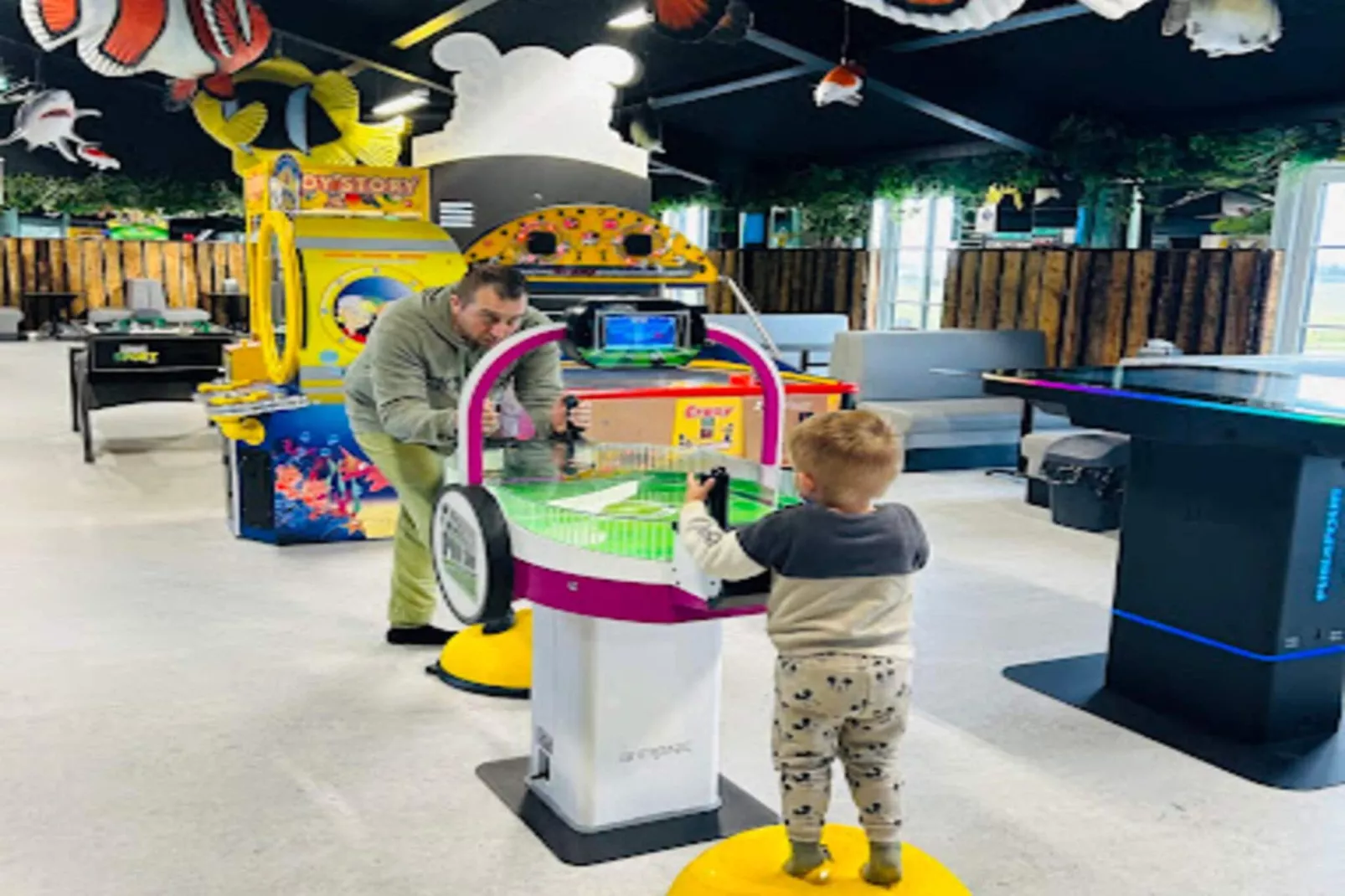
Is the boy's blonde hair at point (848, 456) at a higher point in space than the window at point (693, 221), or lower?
lower

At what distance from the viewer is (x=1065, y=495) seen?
21.9ft

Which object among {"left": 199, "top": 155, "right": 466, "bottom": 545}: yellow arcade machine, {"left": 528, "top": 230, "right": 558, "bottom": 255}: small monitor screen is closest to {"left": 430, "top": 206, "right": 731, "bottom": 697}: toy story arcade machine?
{"left": 528, "top": 230, "right": 558, "bottom": 255}: small monitor screen

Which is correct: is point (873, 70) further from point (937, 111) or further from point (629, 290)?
point (629, 290)

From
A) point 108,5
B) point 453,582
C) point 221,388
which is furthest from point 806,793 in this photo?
point 108,5

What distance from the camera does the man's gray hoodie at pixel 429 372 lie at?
3.43m

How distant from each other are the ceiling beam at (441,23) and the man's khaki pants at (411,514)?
330 inches

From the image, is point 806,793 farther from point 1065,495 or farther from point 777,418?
point 1065,495

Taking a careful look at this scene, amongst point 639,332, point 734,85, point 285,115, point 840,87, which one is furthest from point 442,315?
point 734,85

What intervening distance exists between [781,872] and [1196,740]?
1.81m

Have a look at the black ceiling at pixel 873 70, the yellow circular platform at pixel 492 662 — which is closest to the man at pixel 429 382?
the yellow circular platform at pixel 492 662

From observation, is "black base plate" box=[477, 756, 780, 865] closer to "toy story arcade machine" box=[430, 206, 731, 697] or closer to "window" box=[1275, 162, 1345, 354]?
"toy story arcade machine" box=[430, 206, 731, 697]

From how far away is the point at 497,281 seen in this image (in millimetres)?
3357

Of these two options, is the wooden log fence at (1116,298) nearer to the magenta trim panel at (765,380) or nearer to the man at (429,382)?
the man at (429,382)

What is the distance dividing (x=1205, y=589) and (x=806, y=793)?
197 cm
